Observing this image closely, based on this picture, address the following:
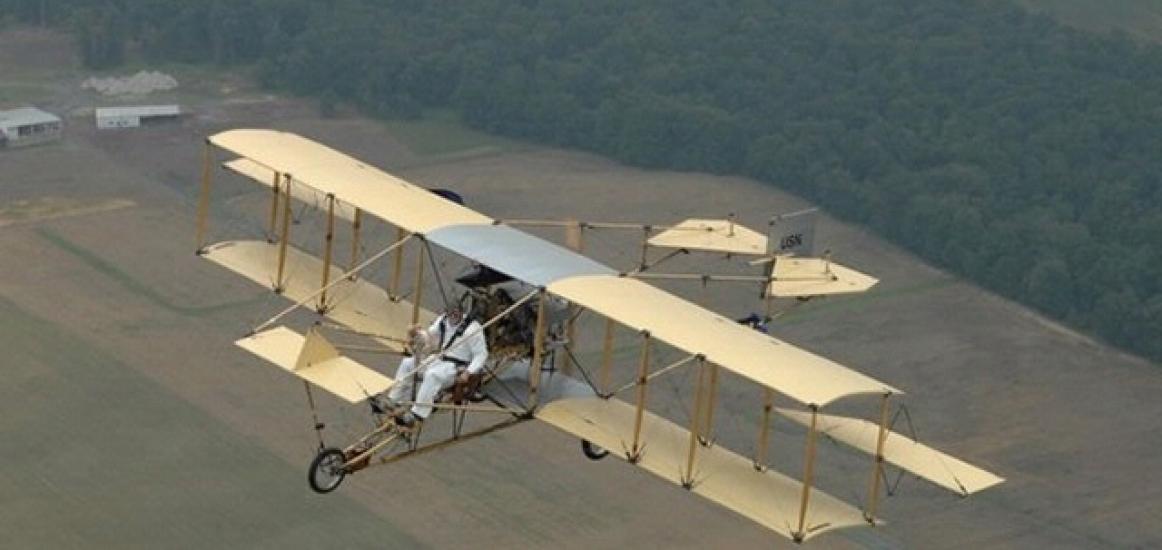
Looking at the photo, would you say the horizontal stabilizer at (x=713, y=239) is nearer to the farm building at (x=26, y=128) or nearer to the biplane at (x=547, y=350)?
the biplane at (x=547, y=350)

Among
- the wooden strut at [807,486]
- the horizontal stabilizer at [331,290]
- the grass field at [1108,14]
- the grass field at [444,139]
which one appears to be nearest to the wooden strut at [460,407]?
the horizontal stabilizer at [331,290]

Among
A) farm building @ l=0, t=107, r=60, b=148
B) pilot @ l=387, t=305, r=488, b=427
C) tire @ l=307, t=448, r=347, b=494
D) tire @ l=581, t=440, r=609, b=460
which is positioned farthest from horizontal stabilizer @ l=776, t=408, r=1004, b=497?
farm building @ l=0, t=107, r=60, b=148

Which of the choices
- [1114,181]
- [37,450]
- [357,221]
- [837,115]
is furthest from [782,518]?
[837,115]

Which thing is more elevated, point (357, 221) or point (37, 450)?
point (357, 221)

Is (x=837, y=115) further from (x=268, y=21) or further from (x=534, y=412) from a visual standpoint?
(x=534, y=412)

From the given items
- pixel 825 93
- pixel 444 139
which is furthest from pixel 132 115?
pixel 825 93
